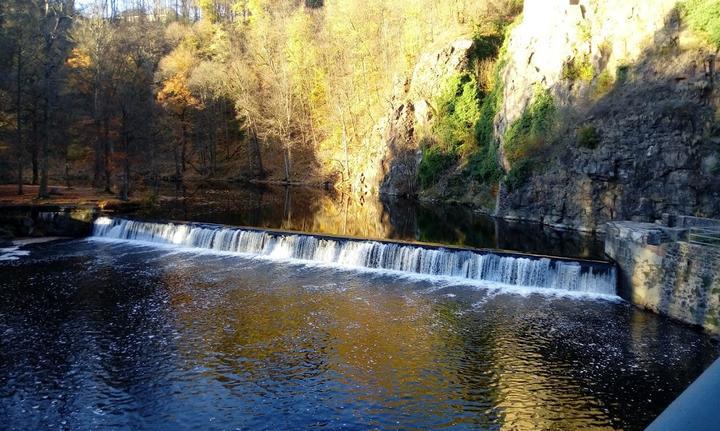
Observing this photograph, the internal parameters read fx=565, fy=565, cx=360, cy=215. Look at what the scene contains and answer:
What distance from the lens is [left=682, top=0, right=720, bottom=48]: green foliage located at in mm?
24734

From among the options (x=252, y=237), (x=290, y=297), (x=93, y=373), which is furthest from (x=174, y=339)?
(x=252, y=237)

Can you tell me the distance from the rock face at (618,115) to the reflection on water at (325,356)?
34.5 feet

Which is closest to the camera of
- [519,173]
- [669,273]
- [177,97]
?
[669,273]

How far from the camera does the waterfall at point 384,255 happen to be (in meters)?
19.4

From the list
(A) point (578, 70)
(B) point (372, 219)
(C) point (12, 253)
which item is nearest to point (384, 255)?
(B) point (372, 219)

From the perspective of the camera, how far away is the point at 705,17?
25.2m

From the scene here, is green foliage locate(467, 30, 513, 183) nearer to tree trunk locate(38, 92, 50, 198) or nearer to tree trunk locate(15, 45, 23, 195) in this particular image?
tree trunk locate(38, 92, 50, 198)

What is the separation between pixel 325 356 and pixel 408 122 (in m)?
33.2

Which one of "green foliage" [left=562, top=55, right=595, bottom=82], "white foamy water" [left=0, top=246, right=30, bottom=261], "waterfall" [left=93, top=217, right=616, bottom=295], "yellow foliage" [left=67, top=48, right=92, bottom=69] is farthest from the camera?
"yellow foliage" [left=67, top=48, right=92, bottom=69]

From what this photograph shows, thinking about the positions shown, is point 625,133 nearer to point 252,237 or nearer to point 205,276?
point 252,237

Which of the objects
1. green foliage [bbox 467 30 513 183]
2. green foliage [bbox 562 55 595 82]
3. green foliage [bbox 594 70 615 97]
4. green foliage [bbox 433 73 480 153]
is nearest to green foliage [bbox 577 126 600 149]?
green foliage [bbox 594 70 615 97]

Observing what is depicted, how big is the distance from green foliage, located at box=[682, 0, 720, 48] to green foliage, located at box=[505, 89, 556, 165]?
26.3 ft

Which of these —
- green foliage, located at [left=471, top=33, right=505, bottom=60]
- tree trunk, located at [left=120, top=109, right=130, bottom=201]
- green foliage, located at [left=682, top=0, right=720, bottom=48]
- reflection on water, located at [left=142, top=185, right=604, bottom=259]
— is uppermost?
green foliage, located at [left=471, top=33, right=505, bottom=60]

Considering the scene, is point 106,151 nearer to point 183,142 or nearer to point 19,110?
point 19,110
